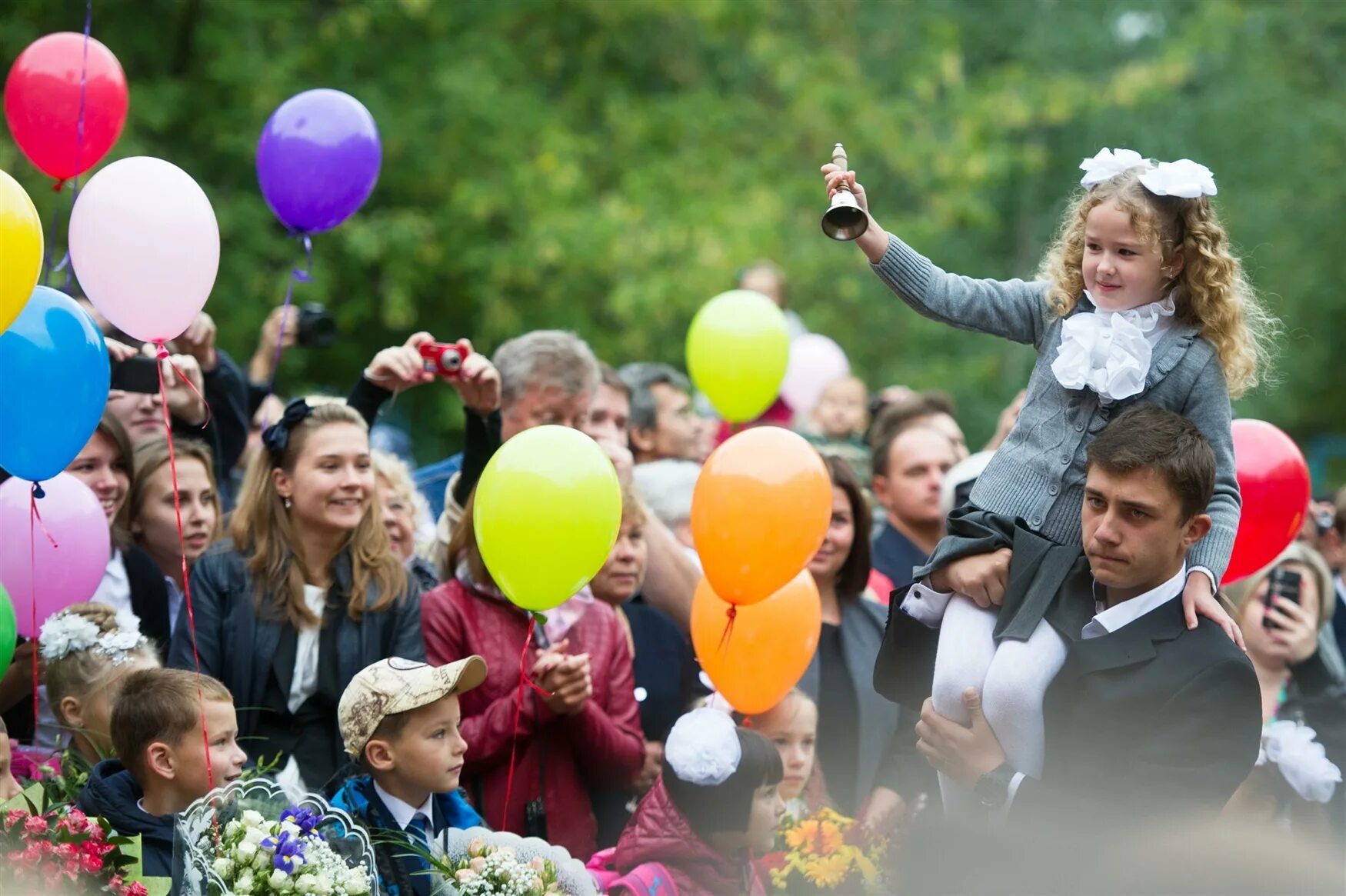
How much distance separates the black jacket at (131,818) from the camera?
372cm

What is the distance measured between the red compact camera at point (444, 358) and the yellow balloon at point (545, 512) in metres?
0.65

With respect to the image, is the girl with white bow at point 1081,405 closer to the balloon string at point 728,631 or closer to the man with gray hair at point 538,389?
the balloon string at point 728,631

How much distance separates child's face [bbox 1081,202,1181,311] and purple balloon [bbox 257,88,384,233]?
2.76 m

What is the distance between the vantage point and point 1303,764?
5152 millimetres

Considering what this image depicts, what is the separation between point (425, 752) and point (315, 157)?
2.23 m

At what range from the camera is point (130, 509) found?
16.6 ft

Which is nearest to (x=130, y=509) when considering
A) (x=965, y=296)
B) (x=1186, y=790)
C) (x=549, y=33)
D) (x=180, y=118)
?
(x=965, y=296)

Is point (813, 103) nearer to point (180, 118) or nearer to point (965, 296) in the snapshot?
point (180, 118)

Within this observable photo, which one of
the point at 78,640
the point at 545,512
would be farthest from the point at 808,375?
the point at 78,640

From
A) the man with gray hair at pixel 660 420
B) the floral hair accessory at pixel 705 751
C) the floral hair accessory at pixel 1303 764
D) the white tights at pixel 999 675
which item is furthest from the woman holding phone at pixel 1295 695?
the man with gray hair at pixel 660 420

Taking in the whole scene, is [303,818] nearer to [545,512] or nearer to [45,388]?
[545,512]

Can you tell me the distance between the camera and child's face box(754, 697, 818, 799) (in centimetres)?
478

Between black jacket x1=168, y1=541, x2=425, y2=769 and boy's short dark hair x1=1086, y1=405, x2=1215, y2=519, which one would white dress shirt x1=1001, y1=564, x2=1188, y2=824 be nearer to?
boy's short dark hair x1=1086, y1=405, x2=1215, y2=519

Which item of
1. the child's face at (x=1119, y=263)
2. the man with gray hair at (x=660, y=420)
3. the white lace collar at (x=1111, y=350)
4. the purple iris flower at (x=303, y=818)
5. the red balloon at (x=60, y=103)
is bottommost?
the purple iris flower at (x=303, y=818)
